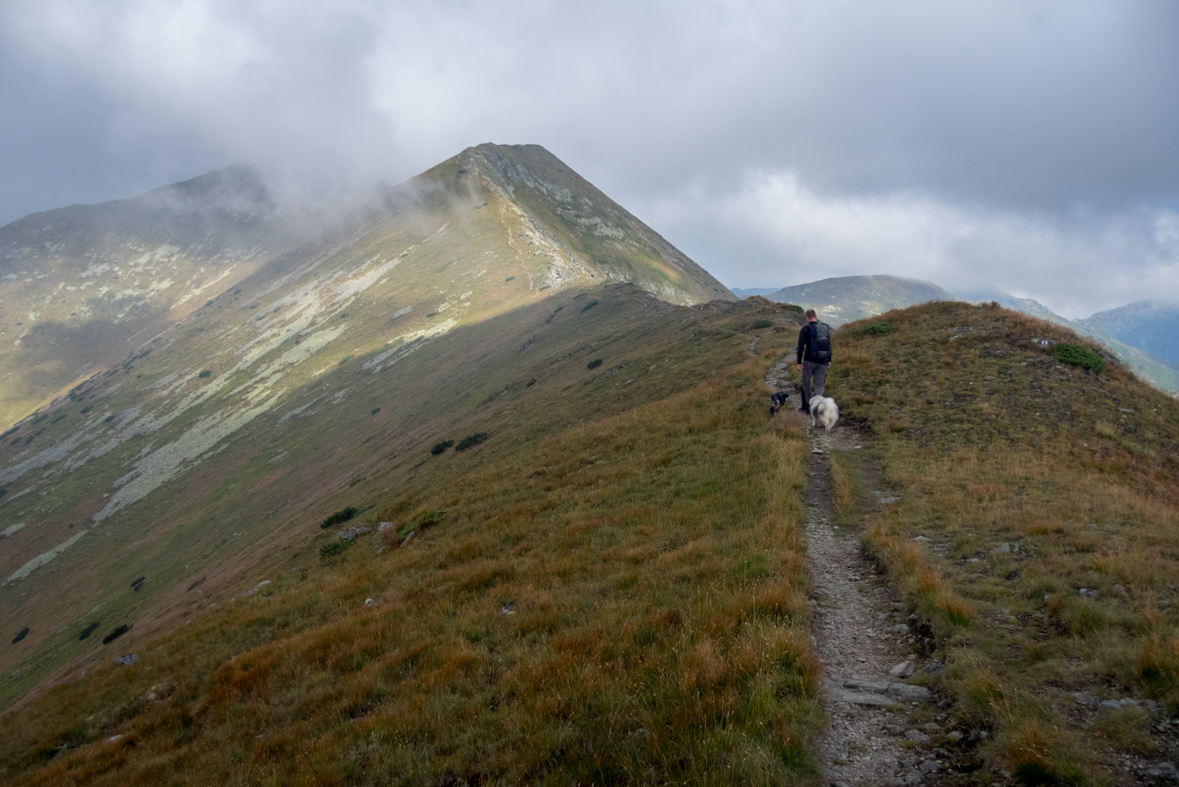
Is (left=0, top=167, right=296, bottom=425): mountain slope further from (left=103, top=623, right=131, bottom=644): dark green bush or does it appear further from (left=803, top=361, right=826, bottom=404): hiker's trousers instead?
(left=803, top=361, right=826, bottom=404): hiker's trousers

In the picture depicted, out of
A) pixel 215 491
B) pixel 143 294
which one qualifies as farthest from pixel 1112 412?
pixel 143 294

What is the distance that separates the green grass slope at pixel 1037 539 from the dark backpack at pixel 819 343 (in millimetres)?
2363

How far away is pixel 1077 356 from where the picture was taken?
666 inches

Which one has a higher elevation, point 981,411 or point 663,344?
point 663,344

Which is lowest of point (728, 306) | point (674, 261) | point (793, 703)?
point (793, 703)

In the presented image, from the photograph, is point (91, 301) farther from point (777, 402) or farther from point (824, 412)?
point (824, 412)

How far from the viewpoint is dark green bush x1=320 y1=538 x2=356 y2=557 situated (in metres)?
19.1

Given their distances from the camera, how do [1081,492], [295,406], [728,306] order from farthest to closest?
[295,406] < [728,306] < [1081,492]

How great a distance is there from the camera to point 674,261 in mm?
159000

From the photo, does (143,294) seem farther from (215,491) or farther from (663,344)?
(663,344)

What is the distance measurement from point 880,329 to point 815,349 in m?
11.2

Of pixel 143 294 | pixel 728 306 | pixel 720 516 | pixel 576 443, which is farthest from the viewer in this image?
pixel 143 294

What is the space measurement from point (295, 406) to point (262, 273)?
106385 mm

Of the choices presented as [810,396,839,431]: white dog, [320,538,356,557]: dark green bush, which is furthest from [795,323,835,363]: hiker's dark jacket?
[320,538,356,557]: dark green bush
